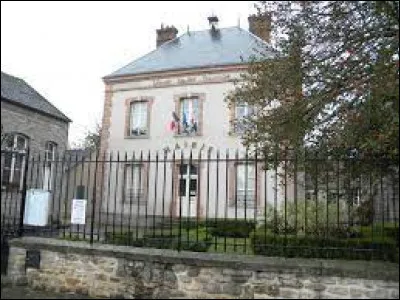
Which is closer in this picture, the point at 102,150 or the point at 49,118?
the point at 49,118

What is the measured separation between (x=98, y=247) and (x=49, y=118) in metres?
14.8

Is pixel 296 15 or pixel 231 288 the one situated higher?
pixel 296 15

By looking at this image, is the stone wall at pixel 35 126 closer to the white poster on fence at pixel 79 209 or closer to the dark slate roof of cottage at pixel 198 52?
the dark slate roof of cottage at pixel 198 52

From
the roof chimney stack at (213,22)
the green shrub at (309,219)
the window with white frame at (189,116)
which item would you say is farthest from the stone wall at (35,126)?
the green shrub at (309,219)

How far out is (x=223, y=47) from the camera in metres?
22.8

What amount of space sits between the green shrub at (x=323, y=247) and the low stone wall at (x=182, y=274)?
46 cm

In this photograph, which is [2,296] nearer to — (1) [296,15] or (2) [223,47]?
(1) [296,15]

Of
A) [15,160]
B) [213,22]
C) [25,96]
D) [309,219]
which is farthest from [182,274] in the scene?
[213,22]

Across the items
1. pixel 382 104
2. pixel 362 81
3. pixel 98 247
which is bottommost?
pixel 98 247

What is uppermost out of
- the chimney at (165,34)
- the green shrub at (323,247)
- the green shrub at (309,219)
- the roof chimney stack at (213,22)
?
the roof chimney stack at (213,22)

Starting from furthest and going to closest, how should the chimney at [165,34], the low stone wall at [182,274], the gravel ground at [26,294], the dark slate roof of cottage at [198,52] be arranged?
the chimney at [165,34] → the dark slate roof of cottage at [198,52] → the gravel ground at [26,294] → the low stone wall at [182,274]

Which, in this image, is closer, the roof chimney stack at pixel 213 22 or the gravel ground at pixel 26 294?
the gravel ground at pixel 26 294

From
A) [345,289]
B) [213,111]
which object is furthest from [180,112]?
[345,289]

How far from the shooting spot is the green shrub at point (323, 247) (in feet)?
21.6
